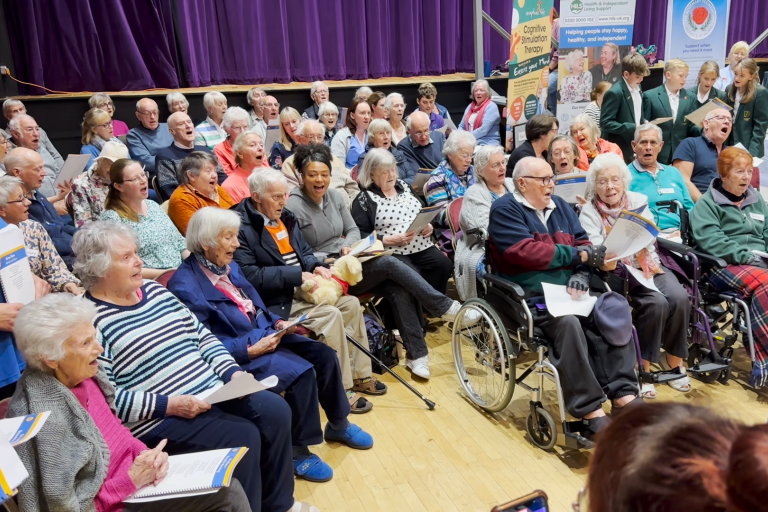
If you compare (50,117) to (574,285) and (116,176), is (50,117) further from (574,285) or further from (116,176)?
(574,285)

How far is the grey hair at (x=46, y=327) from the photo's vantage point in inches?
66.2

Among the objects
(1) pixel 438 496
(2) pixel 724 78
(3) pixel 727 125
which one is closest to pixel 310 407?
(1) pixel 438 496

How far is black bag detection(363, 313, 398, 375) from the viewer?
3405 millimetres

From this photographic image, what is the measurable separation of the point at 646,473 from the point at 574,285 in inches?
86.3

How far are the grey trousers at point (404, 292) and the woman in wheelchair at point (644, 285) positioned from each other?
2.86ft

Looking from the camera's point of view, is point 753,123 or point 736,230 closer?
point 736,230

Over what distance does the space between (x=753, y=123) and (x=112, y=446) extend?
5.37 m

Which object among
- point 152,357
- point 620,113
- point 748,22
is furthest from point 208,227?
point 748,22

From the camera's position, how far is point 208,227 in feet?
8.11

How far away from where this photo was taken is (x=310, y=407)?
2.56 m

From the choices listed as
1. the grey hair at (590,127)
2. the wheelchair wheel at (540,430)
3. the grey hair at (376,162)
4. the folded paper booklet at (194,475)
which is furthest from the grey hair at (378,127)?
the folded paper booklet at (194,475)

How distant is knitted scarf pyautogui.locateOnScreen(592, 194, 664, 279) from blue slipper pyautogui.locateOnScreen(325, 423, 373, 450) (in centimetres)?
145

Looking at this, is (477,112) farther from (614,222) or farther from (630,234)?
(630,234)

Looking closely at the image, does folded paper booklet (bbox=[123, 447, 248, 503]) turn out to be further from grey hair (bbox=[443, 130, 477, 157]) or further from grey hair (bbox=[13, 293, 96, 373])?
grey hair (bbox=[443, 130, 477, 157])
